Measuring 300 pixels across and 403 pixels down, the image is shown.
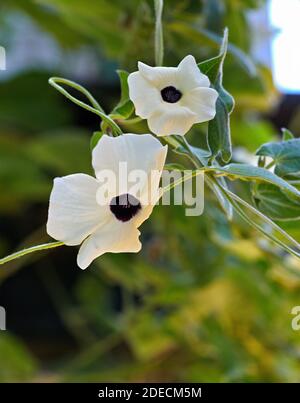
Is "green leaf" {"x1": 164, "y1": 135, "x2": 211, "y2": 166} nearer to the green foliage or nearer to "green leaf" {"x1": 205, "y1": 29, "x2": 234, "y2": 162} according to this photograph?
"green leaf" {"x1": 205, "y1": 29, "x2": 234, "y2": 162}

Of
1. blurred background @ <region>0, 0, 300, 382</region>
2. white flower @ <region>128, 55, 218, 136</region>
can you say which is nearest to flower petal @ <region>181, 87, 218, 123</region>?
white flower @ <region>128, 55, 218, 136</region>

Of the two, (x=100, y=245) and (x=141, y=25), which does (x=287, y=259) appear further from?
(x=100, y=245)

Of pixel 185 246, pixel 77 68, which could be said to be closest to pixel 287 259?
pixel 185 246

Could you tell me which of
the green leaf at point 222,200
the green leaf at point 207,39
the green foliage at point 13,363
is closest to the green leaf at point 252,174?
the green leaf at point 222,200

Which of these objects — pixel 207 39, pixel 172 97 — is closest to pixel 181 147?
pixel 172 97

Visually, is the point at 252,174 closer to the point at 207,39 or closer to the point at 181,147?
the point at 181,147

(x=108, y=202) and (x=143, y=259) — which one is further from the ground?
(x=143, y=259)

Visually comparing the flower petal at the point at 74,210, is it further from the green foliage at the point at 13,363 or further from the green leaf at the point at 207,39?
the green foliage at the point at 13,363
